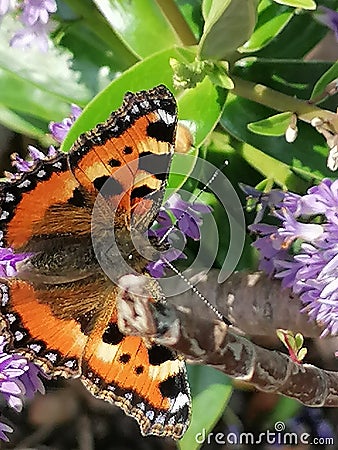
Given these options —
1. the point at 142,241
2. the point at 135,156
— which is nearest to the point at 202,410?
the point at 142,241

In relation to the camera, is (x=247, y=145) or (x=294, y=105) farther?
(x=247, y=145)

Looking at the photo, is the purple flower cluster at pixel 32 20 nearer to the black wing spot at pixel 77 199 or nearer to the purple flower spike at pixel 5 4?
the purple flower spike at pixel 5 4

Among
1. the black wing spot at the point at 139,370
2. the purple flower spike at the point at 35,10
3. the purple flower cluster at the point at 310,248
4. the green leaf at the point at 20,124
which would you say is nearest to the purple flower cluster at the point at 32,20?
the purple flower spike at the point at 35,10

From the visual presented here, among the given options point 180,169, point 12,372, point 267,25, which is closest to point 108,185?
point 180,169

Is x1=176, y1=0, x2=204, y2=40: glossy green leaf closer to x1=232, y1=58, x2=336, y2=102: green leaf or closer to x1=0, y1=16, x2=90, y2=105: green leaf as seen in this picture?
x1=232, y1=58, x2=336, y2=102: green leaf

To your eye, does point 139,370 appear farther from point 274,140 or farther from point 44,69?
point 44,69

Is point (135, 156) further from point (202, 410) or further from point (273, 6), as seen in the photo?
point (202, 410)

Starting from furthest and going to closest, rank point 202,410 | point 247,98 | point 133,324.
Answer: point 202,410 → point 247,98 → point 133,324

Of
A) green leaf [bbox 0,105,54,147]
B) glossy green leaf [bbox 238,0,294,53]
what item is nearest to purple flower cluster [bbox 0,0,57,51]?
green leaf [bbox 0,105,54,147]
